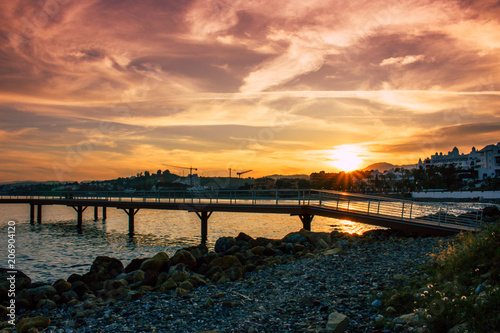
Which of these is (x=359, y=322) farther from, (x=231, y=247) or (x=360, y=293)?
(x=231, y=247)

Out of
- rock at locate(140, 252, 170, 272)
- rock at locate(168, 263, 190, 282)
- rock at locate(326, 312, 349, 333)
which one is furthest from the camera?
rock at locate(140, 252, 170, 272)

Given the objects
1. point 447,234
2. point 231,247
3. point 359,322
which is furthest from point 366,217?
point 359,322

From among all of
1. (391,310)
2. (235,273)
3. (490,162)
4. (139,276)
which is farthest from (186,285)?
(490,162)

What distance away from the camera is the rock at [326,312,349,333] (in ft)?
21.5

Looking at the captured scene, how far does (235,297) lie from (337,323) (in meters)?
3.96

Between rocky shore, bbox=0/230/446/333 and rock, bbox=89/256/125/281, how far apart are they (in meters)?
0.05

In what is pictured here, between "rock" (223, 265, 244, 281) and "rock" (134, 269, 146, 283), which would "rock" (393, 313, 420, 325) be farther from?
"rock" (134, 269, 146, 283)

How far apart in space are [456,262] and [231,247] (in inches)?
550

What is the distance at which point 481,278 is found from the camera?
7512 millimetres

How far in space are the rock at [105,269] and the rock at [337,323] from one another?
1207 centimetres

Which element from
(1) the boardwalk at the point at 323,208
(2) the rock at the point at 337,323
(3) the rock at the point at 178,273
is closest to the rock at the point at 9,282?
(3) the rock at the point at 178,273

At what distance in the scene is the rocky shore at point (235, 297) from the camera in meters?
7.66

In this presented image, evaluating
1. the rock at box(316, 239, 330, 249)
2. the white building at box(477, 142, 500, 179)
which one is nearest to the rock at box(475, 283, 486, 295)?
the rock at box(316, 239, 330, 249)

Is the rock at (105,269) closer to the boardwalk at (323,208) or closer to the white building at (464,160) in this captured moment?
the boardwalk at (323,208)
